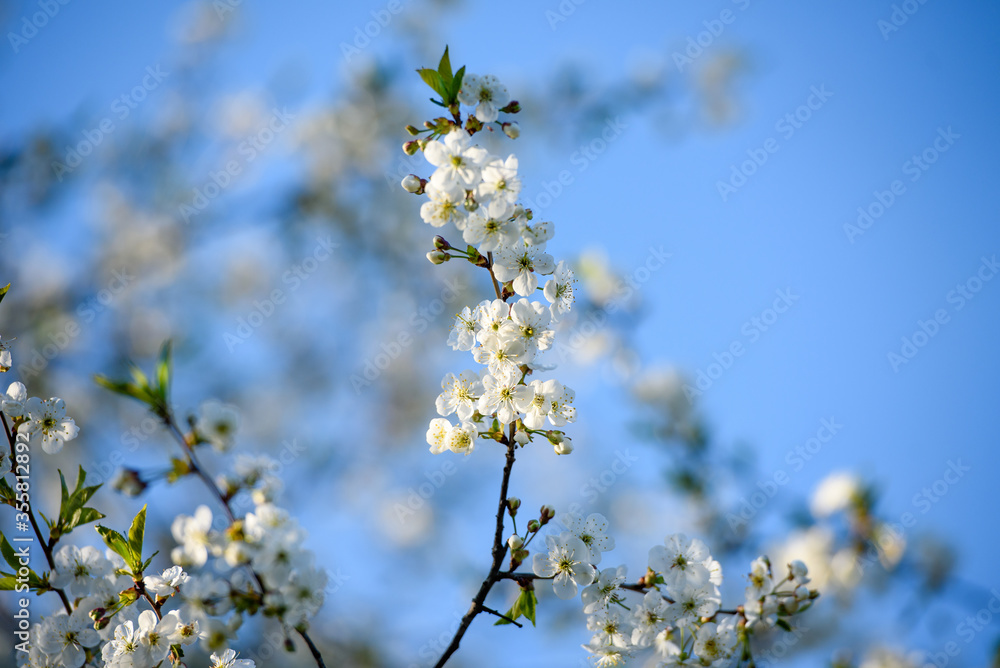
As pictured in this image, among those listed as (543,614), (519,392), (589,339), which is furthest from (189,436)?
(589,339)

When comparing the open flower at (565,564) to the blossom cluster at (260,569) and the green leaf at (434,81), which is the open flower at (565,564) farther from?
the green leaf at (434,81)

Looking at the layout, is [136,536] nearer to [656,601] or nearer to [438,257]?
[438,257]

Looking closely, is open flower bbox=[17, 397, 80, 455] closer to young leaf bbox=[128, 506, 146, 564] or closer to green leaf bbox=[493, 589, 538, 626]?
young leaf bbox=[128, 506, 146, 564]

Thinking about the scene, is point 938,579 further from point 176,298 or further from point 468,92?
point 176,298

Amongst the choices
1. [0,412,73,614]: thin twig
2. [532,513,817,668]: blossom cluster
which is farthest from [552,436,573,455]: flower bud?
[0,412,73,614]: thin twig

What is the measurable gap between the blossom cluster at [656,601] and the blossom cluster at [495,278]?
0.34m

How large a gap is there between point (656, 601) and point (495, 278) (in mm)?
976

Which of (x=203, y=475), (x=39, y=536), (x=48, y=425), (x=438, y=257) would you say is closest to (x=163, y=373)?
(x=203, y=475)

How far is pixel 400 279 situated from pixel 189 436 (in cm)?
603

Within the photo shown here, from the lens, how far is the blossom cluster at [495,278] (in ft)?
4.88

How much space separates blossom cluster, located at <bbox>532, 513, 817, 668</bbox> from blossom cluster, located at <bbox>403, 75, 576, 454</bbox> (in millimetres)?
338

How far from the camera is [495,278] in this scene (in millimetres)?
1612

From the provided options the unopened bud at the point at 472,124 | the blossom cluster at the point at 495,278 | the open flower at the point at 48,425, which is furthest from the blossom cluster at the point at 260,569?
the unopened bud at the point at 472,124

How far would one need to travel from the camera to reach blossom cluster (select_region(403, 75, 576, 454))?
1.49 meters
